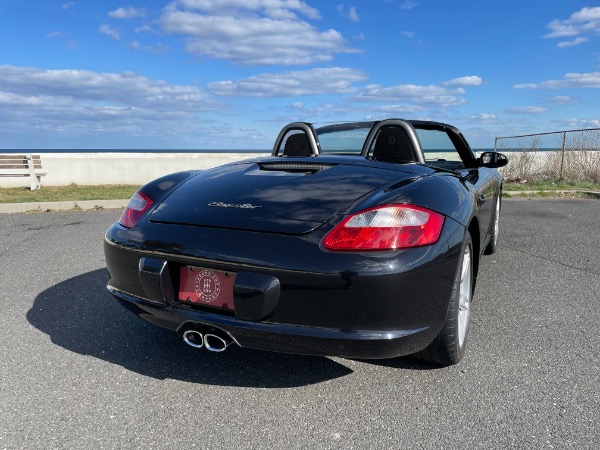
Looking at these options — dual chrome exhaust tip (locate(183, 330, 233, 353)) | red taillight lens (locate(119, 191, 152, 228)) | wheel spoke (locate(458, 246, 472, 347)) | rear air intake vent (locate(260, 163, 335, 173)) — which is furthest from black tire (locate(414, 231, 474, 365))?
red taillight lens (locate(119, 191, 152, 228))

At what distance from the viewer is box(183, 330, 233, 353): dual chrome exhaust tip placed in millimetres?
2156

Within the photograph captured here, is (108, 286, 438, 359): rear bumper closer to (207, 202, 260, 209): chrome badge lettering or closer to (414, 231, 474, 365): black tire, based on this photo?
(414, 231, 474, 365): black tire

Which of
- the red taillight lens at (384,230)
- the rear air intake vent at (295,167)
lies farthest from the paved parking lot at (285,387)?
the rear air intake vent at (295,167)

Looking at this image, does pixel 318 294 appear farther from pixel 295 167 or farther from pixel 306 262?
pixel 295 167

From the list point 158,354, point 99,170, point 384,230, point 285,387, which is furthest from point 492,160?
point 99,170

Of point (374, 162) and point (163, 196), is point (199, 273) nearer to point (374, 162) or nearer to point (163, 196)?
point (163, 196)

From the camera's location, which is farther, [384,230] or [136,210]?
[136,210]

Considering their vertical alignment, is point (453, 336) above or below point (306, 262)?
below

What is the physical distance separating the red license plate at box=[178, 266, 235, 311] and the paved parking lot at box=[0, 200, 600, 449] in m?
0.48

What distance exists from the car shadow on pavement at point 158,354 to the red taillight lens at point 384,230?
82 cm

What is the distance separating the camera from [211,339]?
7.22 feet

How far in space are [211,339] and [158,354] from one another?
0.68m

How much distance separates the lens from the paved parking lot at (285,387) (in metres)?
1.97

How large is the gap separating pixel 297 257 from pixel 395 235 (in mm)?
422
